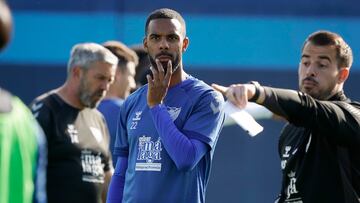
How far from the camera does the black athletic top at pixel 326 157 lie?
3.80 meters

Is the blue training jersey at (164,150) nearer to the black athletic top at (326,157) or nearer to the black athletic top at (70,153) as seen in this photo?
the black athletic top at (326,157)

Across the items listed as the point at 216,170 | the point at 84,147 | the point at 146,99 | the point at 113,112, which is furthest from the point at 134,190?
the point at 216,170

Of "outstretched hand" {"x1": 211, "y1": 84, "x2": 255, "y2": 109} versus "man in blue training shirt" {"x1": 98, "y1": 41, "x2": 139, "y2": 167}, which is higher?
"outstretched hand" {"x1": 211, "y1": 84, "x2": 255, "y2": 109}

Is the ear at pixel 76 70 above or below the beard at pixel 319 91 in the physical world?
below

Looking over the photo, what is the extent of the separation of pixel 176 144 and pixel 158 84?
28 centimetres

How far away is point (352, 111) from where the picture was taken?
3.96 meters

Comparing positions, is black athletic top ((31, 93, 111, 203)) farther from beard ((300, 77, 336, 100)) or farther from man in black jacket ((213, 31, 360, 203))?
beard ((300, 77, 336, 100))

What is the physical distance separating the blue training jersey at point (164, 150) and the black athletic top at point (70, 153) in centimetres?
104

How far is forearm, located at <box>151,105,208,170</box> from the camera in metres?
3.94

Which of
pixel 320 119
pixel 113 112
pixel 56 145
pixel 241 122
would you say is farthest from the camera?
pixel 113 112

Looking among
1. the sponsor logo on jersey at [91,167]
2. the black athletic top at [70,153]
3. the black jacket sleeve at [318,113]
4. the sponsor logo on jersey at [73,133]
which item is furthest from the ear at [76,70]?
the black jacket sleeve at [318,113]

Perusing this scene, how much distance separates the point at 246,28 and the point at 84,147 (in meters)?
2.28

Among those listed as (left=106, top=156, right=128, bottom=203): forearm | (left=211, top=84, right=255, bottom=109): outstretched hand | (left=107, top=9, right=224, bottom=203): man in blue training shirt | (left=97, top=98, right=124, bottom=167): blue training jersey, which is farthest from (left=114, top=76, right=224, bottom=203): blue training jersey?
(left=97, top=98, right=124, bottom=167): blue training jersey

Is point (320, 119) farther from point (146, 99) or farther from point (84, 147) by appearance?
point (84, 147)
